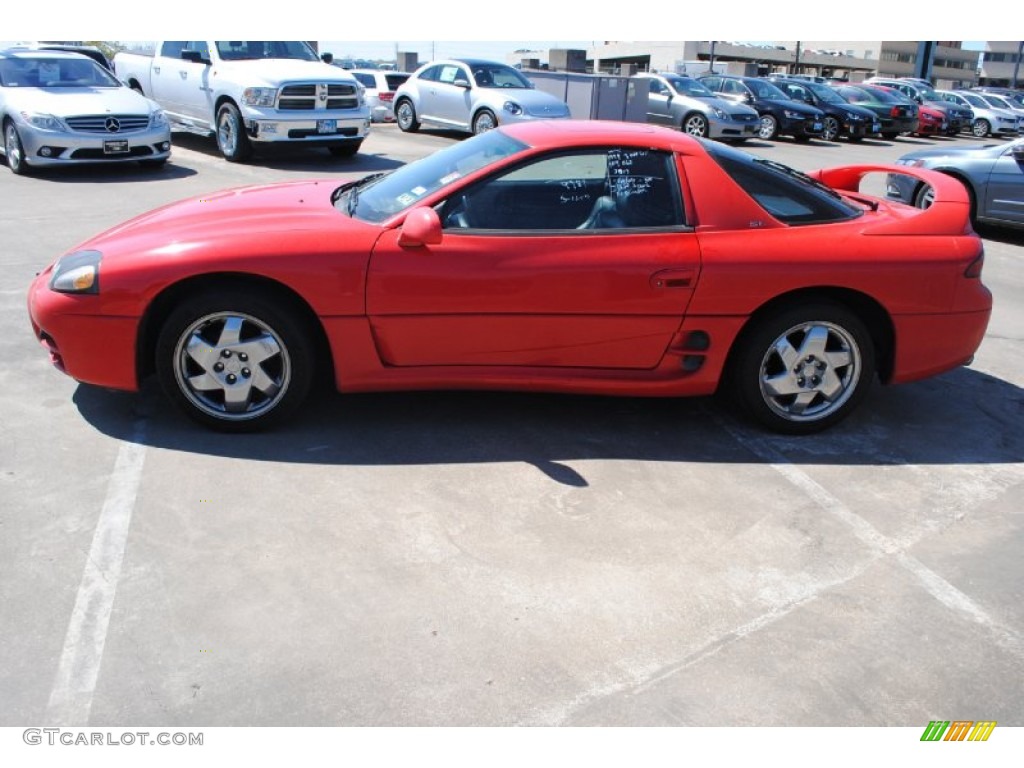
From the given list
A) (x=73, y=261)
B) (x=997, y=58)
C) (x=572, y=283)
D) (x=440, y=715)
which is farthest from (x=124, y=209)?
(x=997, y=58)

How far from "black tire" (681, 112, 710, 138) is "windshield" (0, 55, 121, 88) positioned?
13.0m

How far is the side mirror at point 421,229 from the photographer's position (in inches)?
168

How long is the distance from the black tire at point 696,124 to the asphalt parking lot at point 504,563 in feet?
56.2

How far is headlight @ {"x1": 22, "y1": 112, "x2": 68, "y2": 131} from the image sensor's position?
1138 centimetres

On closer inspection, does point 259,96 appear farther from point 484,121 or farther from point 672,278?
point 672,278

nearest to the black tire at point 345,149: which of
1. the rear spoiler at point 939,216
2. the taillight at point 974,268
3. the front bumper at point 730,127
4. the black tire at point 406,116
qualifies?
the black tire at point 406,116

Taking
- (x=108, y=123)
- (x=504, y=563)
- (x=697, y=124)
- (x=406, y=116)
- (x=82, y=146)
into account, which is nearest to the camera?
(x=504, y=563)

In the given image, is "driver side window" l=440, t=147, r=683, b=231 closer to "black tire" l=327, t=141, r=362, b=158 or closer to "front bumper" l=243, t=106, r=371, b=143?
"front bumper" l=243, t=106, r=371, b=143

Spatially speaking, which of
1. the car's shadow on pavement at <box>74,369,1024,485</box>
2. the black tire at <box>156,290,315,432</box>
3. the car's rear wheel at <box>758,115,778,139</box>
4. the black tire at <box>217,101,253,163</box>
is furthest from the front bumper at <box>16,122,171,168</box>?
the car's rear wheel at <box>758,115,778,139</box>

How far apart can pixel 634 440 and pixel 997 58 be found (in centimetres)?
11603

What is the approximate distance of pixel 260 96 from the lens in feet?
41.7

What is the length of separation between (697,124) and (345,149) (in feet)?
34.2
